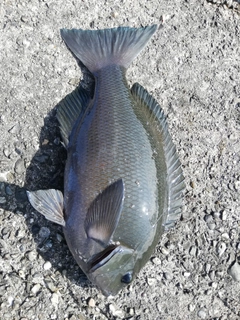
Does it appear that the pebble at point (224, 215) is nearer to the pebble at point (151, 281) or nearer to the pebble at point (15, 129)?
the pebble at point (151, 281)

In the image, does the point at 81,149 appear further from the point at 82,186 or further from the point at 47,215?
the point at 47,215

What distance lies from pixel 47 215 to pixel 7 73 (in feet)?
3.79

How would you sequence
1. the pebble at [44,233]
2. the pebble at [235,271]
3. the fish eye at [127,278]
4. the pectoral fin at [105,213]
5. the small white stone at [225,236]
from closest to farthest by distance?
1. the pectoral fin at [105,213]
2. the fish eye at [127,278]
3. the pebble at [44,233]
4. the pebble at [235,271]
5. the small white stone at [225,236]

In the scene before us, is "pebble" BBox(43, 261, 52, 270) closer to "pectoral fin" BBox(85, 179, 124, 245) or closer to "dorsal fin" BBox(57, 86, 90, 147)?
"pectoral fin" BBox(85, 179, 124, 245)

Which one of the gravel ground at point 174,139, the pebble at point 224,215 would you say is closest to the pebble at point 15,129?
the gravel ground at point 174,139

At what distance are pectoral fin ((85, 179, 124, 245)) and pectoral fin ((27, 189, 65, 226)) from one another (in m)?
0.20

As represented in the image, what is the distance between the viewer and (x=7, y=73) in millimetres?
3215

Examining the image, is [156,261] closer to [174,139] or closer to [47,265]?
[47,265]

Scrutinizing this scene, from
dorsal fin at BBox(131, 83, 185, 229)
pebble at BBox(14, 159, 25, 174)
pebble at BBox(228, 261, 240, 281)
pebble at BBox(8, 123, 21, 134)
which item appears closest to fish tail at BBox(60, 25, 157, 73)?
dorsal fin at BBox(131, 83, 185, 229)

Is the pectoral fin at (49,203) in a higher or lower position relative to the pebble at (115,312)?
higher

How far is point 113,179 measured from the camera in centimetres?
264

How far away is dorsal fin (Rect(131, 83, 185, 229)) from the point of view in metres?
2.91

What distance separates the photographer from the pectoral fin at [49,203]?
268cm


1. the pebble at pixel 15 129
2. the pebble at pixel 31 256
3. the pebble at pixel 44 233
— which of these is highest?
the pebble at pixel 15 129
